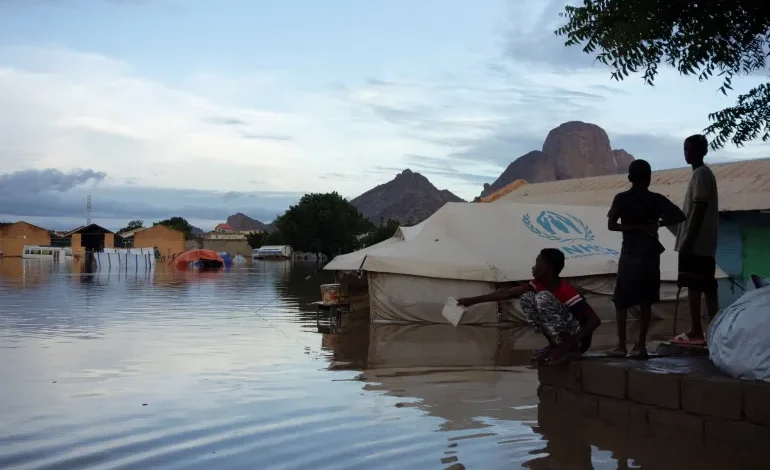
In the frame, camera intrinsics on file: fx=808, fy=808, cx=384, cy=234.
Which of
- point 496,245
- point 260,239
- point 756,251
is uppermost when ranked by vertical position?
point 260,239

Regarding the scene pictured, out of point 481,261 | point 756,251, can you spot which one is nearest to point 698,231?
point 481,261

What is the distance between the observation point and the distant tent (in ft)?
200

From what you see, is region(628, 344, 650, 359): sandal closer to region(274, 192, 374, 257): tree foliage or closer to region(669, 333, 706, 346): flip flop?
region(669, 333, 706, 346): flip flop

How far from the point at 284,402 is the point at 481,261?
27.7 feet

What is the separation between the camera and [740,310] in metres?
5.69

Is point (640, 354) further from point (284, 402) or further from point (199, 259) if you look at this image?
point (199, 259)

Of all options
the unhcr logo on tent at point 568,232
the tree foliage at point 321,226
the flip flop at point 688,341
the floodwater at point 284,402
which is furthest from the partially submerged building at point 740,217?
the tree foliage at point 321,226

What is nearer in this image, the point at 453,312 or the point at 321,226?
the point at 453,312

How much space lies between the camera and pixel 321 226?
80438 mm

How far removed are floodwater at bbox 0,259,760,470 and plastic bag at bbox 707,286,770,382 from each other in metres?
0.64

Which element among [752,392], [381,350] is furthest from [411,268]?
[752,392]

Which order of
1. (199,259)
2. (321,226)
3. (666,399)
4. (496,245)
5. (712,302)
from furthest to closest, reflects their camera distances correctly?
(321,226), (199,259), (496,245), (712,302), (666,399)

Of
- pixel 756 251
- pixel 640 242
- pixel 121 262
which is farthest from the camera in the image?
pixel 121 262

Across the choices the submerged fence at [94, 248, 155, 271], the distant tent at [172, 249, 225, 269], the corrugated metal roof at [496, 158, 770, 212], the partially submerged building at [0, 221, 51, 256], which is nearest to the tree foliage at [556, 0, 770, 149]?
the corrugated metal roof at [496, 158, 770, 212]
